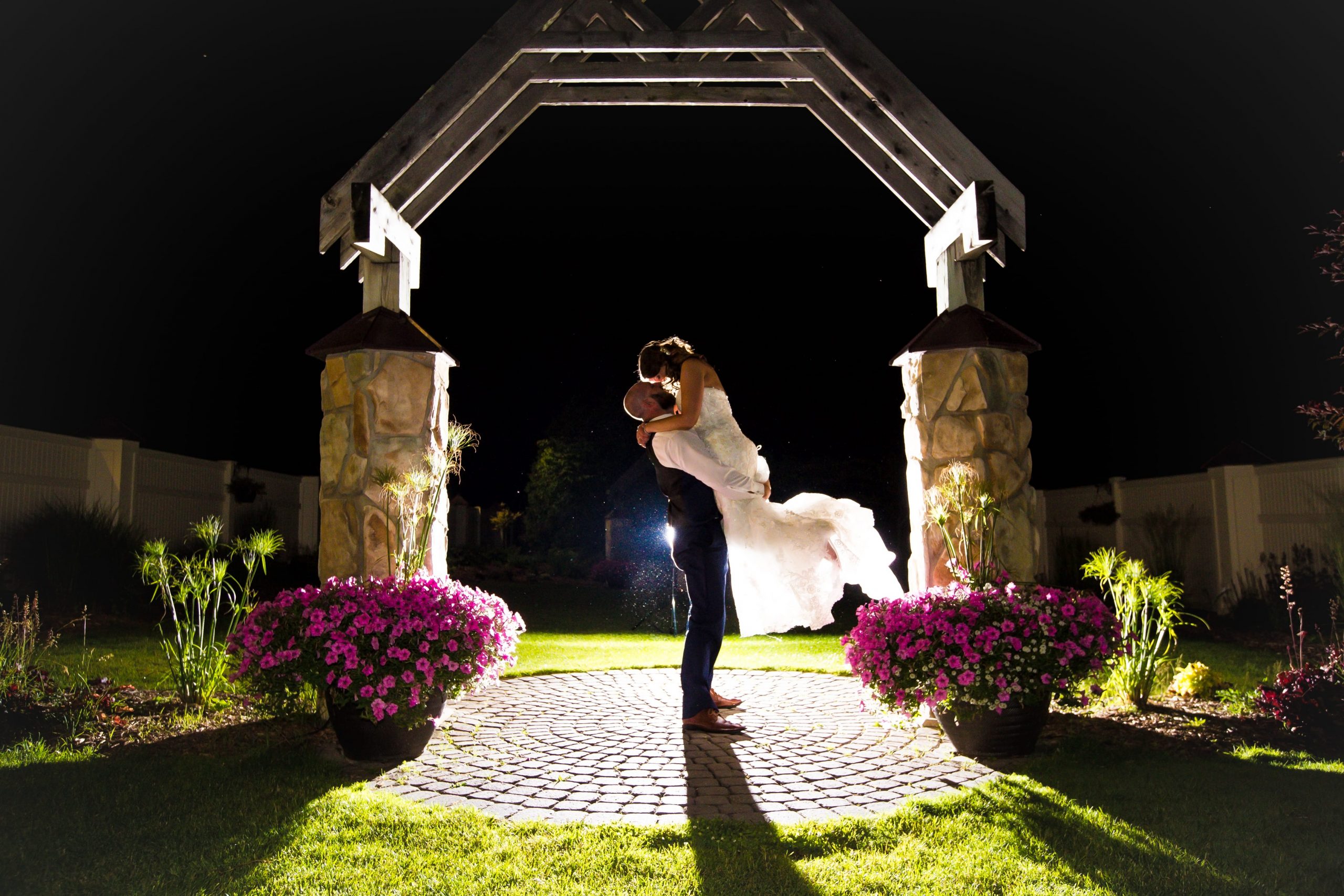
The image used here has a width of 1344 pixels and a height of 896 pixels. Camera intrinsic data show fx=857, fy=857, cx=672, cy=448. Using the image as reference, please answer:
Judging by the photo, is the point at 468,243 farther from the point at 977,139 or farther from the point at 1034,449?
the point at 1034,449

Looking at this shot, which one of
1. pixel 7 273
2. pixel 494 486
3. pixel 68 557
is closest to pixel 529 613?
pixel 68 557

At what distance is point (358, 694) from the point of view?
13.0 feet

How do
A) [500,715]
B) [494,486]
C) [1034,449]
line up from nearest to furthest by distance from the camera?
[500,715]
[1034,449]
[494,486]

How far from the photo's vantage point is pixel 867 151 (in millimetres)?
5711

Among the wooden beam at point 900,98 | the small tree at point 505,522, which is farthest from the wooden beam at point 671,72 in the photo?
the small tree at point 505,522

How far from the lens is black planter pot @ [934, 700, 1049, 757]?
4.10 m

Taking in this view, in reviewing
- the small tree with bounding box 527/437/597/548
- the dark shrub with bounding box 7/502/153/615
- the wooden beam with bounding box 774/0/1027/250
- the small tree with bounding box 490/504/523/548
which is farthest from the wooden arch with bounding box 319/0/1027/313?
the small tree with bounding box 490/504/523/548

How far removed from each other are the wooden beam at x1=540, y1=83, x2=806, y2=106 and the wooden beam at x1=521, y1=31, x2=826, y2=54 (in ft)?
2.01

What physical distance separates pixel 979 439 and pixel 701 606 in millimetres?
1846

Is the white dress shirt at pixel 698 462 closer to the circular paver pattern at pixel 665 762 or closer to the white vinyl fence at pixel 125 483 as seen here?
the circular paver pattern at pixel 665 762

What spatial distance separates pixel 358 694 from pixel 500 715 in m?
1.48

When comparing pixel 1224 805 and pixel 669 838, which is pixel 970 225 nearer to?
pixel 1224 805

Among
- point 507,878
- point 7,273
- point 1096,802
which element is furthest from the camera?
point 7,273

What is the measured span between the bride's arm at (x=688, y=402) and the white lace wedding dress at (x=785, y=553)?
0.10m
